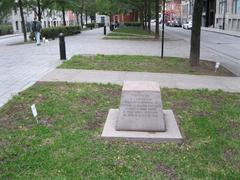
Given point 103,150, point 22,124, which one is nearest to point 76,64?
point 22,124

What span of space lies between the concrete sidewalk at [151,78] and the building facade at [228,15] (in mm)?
45446

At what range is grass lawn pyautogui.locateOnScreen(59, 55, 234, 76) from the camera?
12383 mm

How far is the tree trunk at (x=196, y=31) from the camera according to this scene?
12.9 m

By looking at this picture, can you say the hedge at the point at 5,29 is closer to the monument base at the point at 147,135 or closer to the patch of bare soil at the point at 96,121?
the patch of bare soil at the point at 96,121

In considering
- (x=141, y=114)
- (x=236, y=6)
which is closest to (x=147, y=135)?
(x=141, y=114)

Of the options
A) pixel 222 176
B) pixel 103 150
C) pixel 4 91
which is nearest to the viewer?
pixel 222 176

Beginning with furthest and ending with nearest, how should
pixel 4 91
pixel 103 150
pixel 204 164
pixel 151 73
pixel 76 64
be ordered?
pixel 76 64 < pixel 151 73 < pixel 4 91 < pixel 103 150 < pixel 204 164

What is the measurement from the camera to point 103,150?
5.37 meters

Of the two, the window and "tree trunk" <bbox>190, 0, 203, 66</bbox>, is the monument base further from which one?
the window

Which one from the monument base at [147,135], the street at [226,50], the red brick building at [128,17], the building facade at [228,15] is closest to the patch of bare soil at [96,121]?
the monument base at [147,135]

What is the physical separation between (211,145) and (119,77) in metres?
5.60

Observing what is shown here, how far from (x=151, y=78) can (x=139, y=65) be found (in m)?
2.52

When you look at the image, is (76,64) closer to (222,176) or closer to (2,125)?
(2,125)

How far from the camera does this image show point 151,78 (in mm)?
10812
